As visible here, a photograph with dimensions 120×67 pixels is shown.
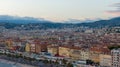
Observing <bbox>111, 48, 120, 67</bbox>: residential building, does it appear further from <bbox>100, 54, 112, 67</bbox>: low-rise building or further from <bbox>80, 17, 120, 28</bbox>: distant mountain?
<bbox>80, 17, 120, 28</bbox>: distant mountain

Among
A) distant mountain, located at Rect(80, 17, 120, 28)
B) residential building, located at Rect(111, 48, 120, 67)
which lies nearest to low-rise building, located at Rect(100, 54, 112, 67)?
residential building, located at Rect(111, 48, 120, 67)

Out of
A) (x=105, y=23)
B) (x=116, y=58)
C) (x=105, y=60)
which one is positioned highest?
(x=105, y=23)

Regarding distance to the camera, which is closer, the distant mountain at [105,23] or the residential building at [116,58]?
the residential building at [116,58]

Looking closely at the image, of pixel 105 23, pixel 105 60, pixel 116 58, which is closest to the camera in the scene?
pixel 116 58

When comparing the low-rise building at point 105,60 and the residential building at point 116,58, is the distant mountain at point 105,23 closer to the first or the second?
the low-rise building at point 105,60

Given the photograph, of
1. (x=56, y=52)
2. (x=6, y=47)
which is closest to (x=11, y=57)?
(x=56, y=52)

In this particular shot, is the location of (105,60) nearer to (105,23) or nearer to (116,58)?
(116,58)

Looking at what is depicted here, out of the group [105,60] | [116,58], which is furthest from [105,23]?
[116,58]

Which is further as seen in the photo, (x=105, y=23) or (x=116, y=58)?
(x=105, y=23)

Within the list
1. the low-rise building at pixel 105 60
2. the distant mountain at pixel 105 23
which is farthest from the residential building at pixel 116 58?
the distant mountain at pixel 105 23

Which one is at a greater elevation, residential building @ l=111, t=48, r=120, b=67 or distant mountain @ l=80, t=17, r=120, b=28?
distant mountain @ l=80, t=17, r=120, b=28

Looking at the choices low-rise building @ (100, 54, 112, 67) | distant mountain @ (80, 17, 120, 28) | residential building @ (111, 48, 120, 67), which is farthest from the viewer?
distant mountain @ (80, 17, 120, 28)
